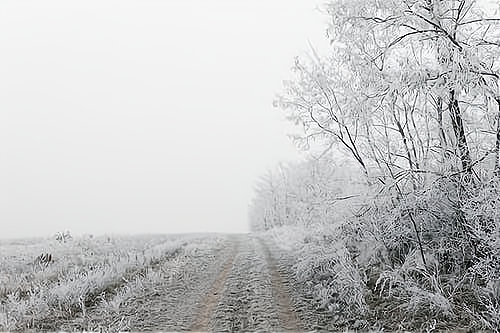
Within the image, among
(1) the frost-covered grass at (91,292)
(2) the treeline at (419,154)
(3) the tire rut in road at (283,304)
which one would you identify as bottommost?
(3) the tire rut in road at (283,304)

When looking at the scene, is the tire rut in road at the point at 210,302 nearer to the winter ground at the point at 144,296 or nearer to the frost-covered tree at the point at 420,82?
the winter ground at the point at 144,296

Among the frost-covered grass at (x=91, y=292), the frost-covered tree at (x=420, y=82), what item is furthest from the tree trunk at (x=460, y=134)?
the frost-covered grass at (x=91, y=292)

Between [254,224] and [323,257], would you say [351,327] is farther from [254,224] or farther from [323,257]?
[254,224]

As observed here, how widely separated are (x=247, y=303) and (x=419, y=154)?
6065mm

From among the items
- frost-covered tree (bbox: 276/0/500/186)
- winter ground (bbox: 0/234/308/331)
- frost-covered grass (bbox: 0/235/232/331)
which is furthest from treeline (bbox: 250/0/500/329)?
frost-covered grass (bbox: 0/235/232/331)

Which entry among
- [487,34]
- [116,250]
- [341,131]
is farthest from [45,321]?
[116,250]

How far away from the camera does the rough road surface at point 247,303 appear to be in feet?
34.2

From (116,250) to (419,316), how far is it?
1748cm

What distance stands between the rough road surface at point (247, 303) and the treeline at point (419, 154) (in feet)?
4.57

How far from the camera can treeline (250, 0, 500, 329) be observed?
9.63 m

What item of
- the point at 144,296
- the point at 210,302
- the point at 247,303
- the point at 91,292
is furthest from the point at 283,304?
the point at 91,292

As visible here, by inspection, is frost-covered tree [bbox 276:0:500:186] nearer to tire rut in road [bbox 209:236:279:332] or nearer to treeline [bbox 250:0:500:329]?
treeline [bbox 250:0:500:329]

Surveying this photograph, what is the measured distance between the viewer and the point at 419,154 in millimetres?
12914

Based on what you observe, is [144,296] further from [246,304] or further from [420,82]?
[420,82]
